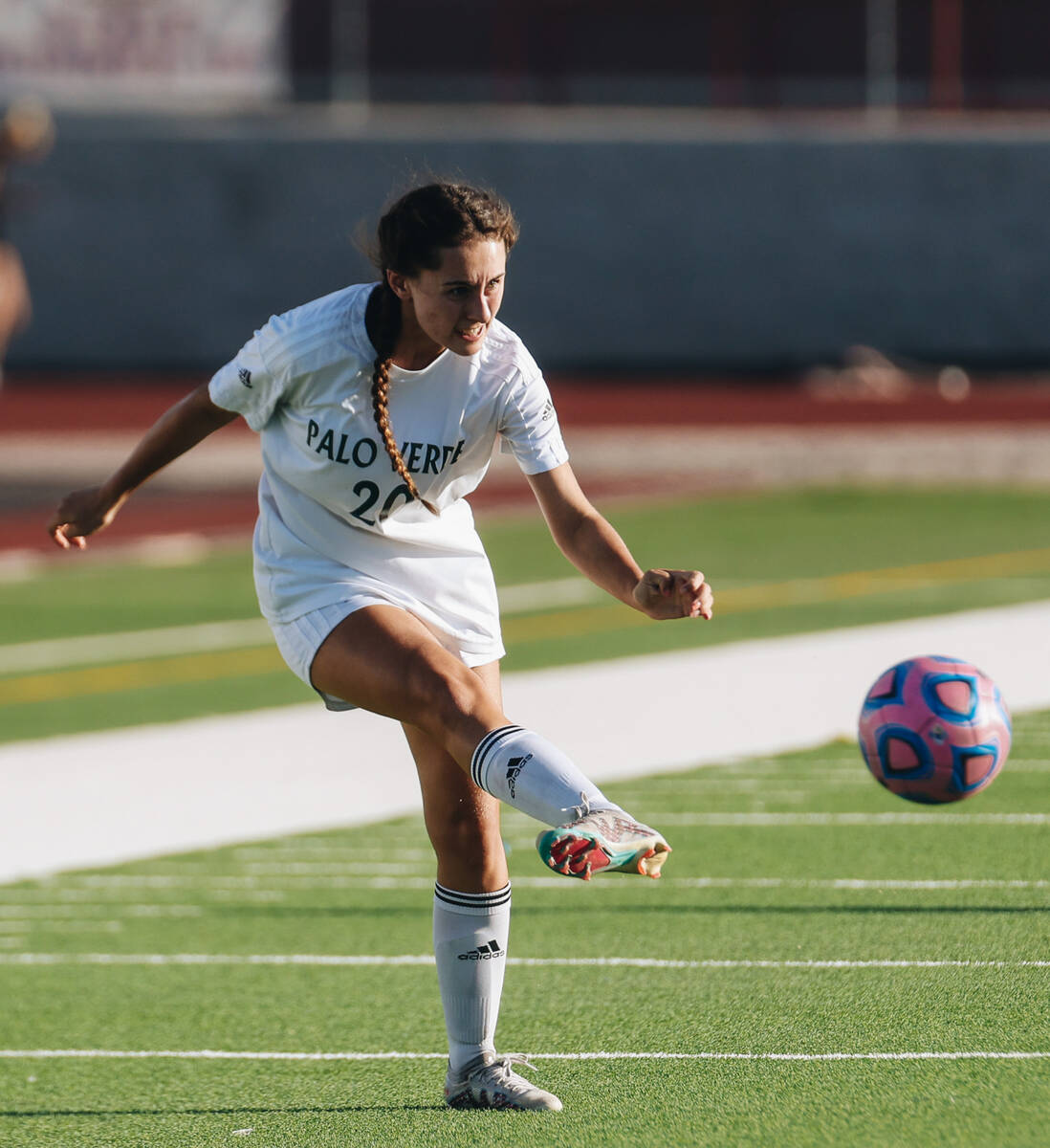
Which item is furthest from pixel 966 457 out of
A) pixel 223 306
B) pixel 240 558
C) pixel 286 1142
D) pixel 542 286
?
pixel 286 1142

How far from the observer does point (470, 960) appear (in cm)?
458

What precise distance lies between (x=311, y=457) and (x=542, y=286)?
29376mm

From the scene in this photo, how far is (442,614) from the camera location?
4.61 metres

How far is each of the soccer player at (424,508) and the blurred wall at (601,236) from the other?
2820cm

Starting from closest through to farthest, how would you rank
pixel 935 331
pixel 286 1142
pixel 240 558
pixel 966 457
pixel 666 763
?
pixel 286 1142
pixel 666 763
pixel 240 558
pixel 966 457
pixel 935 331

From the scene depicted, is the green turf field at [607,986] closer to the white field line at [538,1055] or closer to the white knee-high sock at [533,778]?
the white field line at [538,1055]

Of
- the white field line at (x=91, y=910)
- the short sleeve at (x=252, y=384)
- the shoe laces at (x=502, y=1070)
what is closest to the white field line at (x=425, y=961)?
the white field line at (x=91, y=910)

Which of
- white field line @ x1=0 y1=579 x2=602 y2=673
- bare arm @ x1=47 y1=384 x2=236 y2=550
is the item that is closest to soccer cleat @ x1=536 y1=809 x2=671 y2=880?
bare arm @ x1=47 y1=384 x2=236 y2=550

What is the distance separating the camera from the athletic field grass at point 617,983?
14.9 ft

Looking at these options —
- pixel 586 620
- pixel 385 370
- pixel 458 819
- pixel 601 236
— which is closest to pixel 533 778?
pixel 458 819

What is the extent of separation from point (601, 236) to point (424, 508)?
2932cm

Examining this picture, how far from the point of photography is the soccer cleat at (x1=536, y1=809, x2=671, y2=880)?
3.81m

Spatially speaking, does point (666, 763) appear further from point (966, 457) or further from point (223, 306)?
point (223, 306)

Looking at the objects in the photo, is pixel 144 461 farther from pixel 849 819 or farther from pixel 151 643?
pixel 151 643
